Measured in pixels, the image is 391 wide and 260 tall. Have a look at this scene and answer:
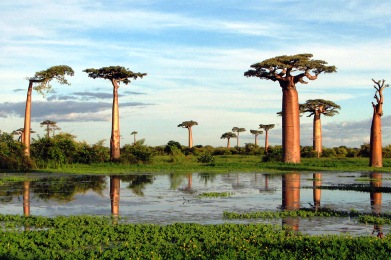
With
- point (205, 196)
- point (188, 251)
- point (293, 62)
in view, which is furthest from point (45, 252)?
point (293, 62)

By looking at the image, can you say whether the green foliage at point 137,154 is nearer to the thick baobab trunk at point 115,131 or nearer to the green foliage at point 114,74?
the thick baobab trunk at point 115,131

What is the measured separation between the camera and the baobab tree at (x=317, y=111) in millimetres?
51906

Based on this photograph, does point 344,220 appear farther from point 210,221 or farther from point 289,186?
point 289,186

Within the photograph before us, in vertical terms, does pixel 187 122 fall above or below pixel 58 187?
above

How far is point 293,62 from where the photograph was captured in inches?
1337

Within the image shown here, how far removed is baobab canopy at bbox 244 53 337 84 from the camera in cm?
3359

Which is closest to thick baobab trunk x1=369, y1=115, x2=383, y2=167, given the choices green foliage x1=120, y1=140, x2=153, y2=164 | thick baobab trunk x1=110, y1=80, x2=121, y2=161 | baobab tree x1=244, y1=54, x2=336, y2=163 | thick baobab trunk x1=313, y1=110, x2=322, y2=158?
baobab tree x1=244, y1=54, x2=336, y2=163

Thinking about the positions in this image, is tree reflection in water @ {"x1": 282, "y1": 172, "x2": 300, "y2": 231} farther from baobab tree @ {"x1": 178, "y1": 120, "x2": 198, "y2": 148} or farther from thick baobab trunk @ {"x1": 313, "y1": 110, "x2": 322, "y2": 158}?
baobab tree @ {"x1": 178, "y1": 120, "x2": 198, "y2": 148}

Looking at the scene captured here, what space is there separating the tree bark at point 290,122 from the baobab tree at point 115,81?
9120mm

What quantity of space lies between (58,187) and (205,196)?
6146mm

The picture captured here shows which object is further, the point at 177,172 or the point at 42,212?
the point at 177,172

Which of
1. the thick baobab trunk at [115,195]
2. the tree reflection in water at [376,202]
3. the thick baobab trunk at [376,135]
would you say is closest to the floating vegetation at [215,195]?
the thick baobab trunk at [115,195]

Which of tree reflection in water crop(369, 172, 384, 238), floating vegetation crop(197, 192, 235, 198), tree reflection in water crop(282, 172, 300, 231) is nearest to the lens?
tree reflection in water crop(369, 172, 384, 238)

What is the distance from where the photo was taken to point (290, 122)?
34500 mm
